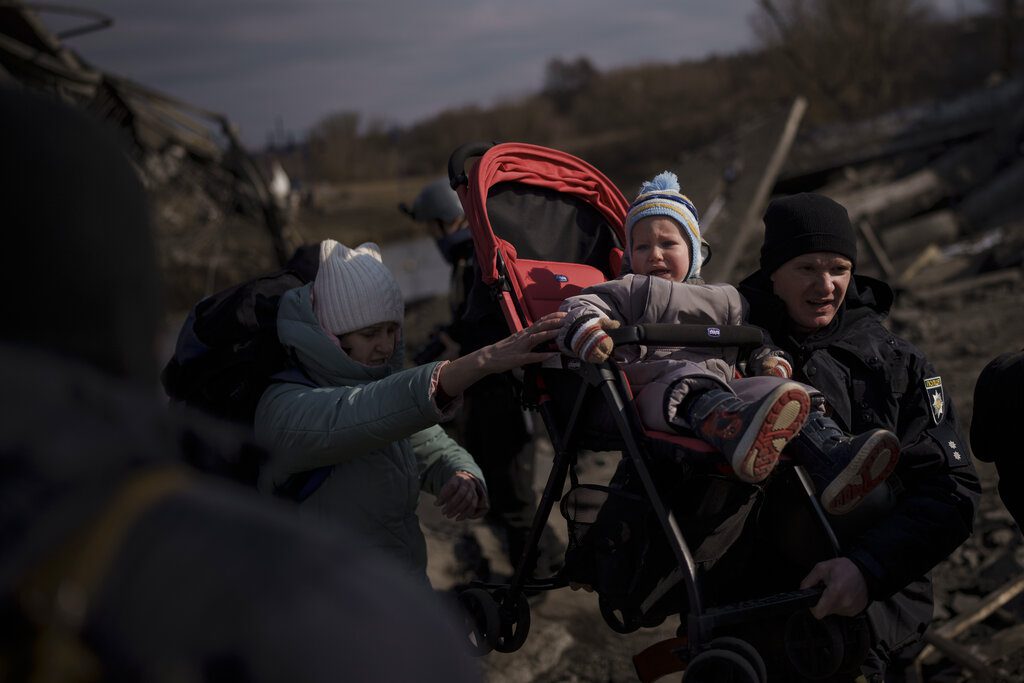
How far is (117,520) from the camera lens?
2.45 feet

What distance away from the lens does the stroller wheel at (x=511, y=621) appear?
9.42ft

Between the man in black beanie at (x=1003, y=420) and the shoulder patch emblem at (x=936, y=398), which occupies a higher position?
the man in black beanie at (x=1003, y=420)

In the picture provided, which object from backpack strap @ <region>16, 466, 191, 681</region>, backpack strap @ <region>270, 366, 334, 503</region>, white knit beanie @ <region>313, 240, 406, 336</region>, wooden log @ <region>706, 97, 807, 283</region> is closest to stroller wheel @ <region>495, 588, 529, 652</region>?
backpack strap @ <region>270, 366, 334, 503</region>

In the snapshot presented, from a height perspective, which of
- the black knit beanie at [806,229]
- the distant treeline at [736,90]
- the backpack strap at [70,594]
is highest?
the backpack strap at [70,594]

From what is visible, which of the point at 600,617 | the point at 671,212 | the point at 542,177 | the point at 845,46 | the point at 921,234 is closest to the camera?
the point at 671,212

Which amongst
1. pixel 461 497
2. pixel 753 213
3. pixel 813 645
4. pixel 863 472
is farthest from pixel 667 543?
pixel 753 213

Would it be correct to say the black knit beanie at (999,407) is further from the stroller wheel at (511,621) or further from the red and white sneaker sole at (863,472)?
the stroller wheel at (511,621)

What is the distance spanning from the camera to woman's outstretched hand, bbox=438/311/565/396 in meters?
2.47

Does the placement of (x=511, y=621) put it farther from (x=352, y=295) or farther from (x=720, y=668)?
(x=352, y=295)

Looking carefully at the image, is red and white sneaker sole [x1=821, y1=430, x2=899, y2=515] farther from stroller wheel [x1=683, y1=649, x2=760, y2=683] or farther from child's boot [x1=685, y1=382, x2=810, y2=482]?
stroller wheel [x1=683, y1=649, x2=760, y2=683]

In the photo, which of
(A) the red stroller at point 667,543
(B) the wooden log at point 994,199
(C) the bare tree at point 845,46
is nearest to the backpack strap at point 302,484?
(A) the red stroller at point 667,543

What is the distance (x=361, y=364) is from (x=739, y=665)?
1.26 metres

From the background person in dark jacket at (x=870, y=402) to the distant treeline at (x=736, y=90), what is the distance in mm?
16677

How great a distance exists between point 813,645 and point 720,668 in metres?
0.27
